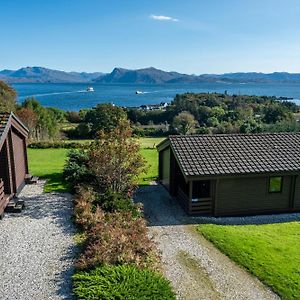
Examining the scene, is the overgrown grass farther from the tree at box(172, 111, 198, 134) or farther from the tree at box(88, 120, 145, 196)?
the tree at box(172, 111, 198, 134)

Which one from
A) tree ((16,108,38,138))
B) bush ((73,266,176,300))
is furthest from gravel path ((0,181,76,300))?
tree ((16,108,38,138))

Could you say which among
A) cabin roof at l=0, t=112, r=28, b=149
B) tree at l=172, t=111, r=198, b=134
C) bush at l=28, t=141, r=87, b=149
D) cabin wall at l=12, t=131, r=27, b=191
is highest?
cabin roof at l=0, t=112, r=28, b=149

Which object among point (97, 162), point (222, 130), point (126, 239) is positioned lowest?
point (222, 130)

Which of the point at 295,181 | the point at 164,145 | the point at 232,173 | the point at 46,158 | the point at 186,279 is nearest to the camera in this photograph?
the point at 186,279

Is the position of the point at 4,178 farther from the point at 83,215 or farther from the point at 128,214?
the point at 128,214

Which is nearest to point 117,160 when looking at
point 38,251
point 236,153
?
point 236,153

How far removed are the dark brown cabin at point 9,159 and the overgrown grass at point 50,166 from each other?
218 cm

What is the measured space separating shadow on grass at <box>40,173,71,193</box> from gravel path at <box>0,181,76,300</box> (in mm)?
1843

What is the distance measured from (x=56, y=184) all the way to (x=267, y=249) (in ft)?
41.5

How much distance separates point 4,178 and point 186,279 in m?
10.4

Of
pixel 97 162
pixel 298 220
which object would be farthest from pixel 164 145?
pixel 298 220

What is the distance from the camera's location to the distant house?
56.1 feet

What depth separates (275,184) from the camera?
18.0 m

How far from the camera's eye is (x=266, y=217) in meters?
17.4
